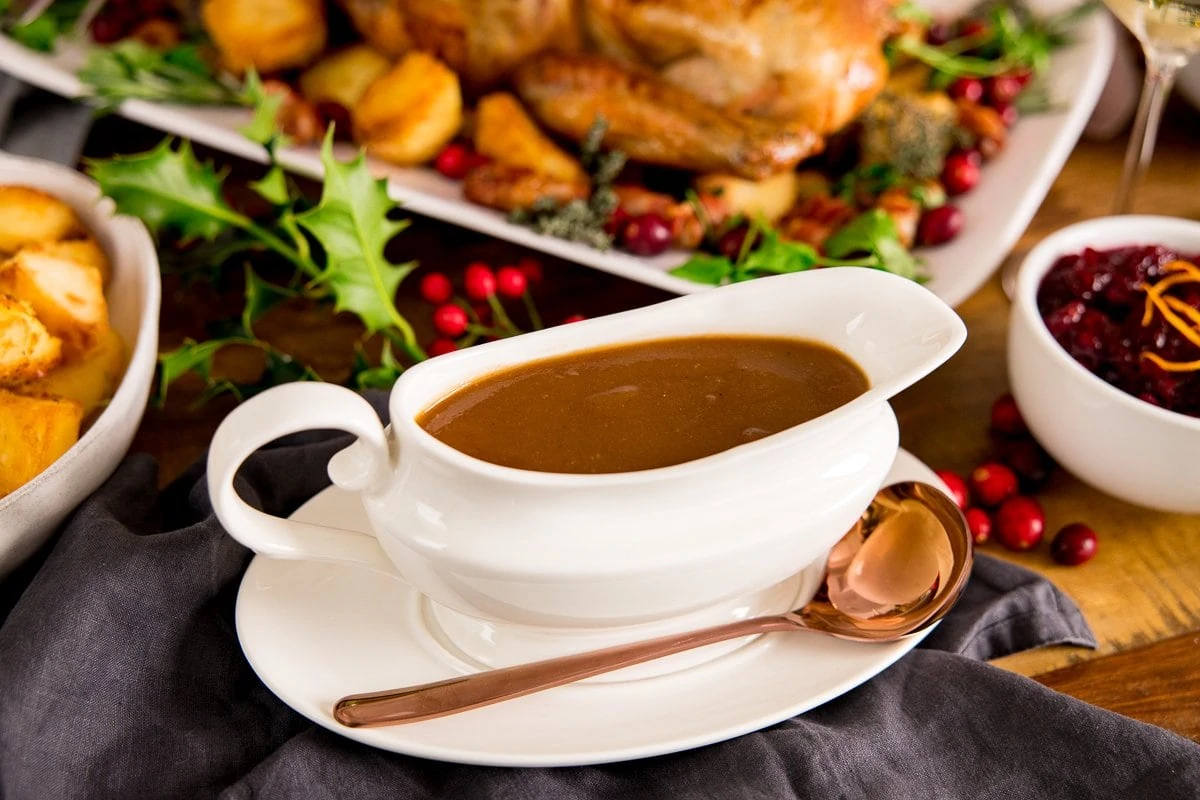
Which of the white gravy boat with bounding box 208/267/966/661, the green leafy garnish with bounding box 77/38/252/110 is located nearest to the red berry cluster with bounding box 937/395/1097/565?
the white gravy boat with bounding box 208/267/966/661

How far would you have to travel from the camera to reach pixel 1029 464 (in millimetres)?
1698

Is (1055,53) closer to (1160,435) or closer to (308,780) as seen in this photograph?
(1160,435)

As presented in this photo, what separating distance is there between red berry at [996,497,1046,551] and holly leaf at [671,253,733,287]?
0.61 metres

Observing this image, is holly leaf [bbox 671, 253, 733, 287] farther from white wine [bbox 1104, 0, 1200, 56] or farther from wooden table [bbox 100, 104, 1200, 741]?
white wine [bbox 1104, 0, 1200, 56]

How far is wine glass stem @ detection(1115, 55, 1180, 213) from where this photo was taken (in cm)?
204

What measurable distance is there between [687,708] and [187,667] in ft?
1.94

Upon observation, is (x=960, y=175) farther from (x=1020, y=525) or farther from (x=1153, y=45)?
(x=1020, y=525)

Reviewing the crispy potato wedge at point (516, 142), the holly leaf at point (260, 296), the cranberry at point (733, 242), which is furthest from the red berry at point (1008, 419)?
the holly leaf at point (260, 296)

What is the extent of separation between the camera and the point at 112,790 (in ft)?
3.94

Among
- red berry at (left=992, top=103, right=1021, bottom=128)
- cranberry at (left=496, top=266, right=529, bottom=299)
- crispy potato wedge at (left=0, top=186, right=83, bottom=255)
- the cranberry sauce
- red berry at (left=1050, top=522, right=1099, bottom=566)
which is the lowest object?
cranberry at (left=496, top=266, right=529, bottom=299)

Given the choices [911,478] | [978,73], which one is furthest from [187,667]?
[978,73]

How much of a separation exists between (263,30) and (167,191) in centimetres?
70

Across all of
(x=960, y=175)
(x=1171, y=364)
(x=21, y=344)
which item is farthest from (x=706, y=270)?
(x=21, y=344)

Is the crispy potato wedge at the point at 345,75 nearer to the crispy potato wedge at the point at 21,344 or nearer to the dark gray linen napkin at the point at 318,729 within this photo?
the crispy potato wedge at the point at 21,344
